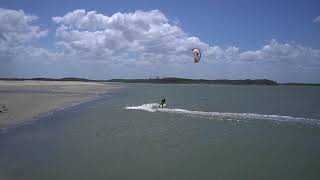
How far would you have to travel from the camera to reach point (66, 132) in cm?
1770

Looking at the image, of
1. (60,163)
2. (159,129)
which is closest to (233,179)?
(60,163)

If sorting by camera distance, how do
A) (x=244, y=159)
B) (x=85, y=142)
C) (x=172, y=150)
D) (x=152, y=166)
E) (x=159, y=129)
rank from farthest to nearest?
(x=159, y=129)
(x=85, y=142)
(x=172, y=150)
(x=244, y=159)
(x=152, y=166)

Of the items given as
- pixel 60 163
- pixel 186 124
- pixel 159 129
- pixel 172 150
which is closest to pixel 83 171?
pixel 60 163

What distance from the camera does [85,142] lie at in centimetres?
1518

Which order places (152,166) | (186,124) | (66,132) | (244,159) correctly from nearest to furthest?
(152,166) < (244,159) < (66,132) < (186,124)

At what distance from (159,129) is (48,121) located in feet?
23.2

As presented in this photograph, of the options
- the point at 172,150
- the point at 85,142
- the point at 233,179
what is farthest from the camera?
the point at 85,142

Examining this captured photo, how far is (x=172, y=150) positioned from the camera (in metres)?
13.7

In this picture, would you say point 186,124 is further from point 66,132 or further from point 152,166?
point 152,166

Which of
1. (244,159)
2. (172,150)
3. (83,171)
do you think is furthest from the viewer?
(172,150)

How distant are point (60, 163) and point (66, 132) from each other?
6.35 metres

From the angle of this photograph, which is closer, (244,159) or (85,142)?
(244,159)

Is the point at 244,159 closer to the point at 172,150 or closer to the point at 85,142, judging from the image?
the point at 172,150

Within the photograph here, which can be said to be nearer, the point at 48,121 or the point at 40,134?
the point at 40,134
